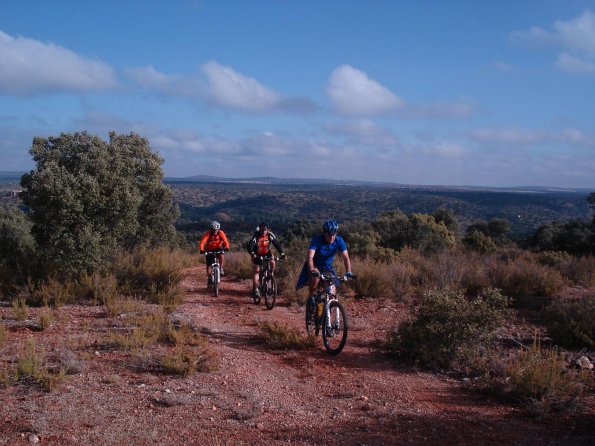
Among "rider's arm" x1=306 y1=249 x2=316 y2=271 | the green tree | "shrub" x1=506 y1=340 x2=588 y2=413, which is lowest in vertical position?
"shrub" x1=506 y1=340 x2=588 y2=413

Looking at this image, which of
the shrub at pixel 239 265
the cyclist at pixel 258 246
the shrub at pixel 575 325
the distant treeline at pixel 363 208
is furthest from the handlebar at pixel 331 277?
the distant treeline at pixel 363 208

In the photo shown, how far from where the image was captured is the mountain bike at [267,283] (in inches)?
412

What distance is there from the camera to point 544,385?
17.8 feet

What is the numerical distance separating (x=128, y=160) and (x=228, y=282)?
14.5ft

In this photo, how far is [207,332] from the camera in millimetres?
8211

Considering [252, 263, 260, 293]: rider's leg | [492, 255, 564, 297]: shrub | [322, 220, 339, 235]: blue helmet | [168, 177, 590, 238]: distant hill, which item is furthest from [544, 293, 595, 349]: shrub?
[168, 177, 590, 238]: distant hill

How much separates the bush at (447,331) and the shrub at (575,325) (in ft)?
4.47

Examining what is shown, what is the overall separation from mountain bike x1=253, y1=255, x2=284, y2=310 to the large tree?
3170 mm

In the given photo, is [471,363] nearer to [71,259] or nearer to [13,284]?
[71,259]

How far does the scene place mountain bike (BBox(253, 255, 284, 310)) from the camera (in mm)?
10477

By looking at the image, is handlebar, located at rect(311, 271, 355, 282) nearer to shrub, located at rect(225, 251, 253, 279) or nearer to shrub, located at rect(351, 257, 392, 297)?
shrub, located at rect(351, 257, 392, 297)

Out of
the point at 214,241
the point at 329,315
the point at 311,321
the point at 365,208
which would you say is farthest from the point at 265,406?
the point at 365,208

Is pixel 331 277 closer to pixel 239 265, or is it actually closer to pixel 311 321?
pixel 311 321

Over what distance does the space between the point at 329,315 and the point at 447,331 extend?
1.63m
